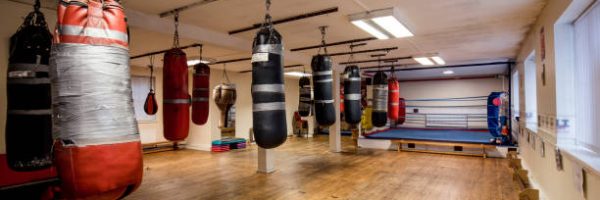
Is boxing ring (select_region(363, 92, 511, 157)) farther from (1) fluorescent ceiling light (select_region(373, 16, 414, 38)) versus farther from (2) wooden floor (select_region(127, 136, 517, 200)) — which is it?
(1) fluorescent ceiling light (select_region(373, 16, 414, 38))

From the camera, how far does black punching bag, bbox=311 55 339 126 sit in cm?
348

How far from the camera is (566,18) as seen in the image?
2.71 metres

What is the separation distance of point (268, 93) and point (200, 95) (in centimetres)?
205

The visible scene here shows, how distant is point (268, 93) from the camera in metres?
2.17

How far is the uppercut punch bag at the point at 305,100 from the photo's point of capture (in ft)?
19.7

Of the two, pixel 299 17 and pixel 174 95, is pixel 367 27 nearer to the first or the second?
pixel 299 17

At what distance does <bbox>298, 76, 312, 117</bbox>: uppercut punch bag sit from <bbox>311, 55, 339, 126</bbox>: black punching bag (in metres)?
2.41

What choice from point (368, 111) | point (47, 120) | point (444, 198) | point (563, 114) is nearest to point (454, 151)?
point (368, 111)

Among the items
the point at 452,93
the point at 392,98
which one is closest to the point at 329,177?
the point at 392,98

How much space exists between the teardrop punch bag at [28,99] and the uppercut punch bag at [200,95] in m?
1.88

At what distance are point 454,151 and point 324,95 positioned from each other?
543cm

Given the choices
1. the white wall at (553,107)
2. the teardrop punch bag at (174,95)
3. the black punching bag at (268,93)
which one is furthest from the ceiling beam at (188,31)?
the white wall at (553,107)

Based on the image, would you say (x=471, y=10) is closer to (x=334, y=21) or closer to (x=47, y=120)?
(x=334, y=21)

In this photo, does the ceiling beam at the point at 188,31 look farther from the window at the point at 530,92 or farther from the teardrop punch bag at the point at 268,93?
the window at the point at 530,92
